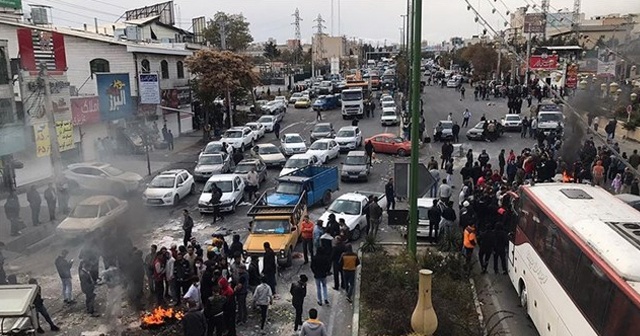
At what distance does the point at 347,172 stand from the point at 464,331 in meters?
15.7

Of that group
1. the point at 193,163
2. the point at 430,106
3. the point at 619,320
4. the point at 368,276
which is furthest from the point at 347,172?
the point at 430,106

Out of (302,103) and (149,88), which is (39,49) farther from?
(302,103)

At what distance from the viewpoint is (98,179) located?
78.9 feet

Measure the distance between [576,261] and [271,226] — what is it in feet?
28.5

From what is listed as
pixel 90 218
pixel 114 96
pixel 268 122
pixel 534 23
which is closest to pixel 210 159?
pixel 90 218

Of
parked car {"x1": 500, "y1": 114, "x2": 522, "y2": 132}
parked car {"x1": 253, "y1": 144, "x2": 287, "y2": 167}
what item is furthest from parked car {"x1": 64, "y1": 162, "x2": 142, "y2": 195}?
parked car {"x1": 500, "y1": 114, "x2": 522, "y2": 132}

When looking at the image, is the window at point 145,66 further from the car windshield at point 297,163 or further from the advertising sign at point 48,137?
the car windshield at point 297,163

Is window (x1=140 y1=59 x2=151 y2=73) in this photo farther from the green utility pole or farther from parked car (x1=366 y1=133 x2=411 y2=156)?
the green utility pole

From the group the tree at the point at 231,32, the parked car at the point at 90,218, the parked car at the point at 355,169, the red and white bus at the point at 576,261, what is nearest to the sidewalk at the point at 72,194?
Result: the parked car at the point at 90,218

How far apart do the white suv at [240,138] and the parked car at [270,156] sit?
378cm

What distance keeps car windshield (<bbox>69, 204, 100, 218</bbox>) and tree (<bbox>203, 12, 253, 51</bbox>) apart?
61.7 metres

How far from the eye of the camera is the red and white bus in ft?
25.1

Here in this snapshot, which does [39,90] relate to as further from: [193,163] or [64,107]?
[193,163]

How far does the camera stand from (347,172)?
2617 centimetres
